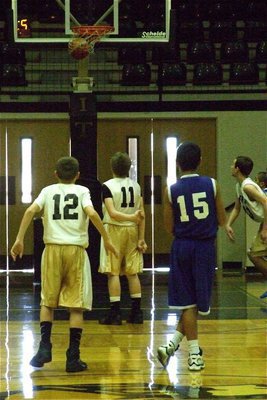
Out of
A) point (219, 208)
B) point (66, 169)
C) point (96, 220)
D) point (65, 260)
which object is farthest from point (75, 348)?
point (219, 208)

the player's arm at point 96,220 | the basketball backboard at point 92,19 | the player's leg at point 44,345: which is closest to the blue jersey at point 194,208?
the player's arm at point 96,220

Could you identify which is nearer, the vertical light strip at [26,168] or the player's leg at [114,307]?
the player's leg at [114,307]

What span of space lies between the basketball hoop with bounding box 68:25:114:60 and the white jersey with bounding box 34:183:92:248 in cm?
530

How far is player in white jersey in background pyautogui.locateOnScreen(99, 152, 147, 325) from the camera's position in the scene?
34.1ft

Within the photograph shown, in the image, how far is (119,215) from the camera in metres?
10.1

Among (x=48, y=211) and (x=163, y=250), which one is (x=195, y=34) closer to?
(x=163, y=250)

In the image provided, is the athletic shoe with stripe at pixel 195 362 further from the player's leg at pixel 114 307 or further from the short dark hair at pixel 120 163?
the short dark hair at pixel 120 163

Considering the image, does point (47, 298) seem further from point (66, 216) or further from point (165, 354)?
point (165, 354)

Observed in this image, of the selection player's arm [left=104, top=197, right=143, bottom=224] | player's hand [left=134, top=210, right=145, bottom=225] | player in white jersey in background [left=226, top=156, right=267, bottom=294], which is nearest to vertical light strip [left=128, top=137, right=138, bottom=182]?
player in white jersey in background [left=226, top=156, right=267, bottom=294]

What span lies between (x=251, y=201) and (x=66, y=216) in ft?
13.3

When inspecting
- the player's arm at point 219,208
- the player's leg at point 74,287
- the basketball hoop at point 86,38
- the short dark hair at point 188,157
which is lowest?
the player's leg at point 74,287

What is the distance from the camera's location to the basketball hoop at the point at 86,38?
12945 millimetres

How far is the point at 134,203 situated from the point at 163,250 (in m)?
8.48

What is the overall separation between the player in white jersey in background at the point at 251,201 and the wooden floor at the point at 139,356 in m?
0.63
